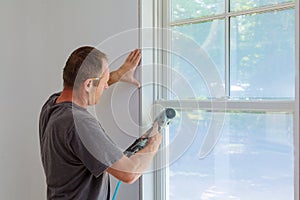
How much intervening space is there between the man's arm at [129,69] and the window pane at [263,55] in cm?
44

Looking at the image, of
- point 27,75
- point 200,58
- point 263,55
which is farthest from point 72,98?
point 27,75

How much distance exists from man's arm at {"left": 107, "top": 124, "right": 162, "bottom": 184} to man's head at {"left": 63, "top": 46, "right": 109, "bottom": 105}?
313mm

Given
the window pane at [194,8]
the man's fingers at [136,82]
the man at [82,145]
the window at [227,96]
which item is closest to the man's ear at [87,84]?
the man at [82,145]

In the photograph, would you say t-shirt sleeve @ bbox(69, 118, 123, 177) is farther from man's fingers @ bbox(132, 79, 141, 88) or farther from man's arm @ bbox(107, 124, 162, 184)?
man's fingers @ bbox(132, 79, 141, 88)

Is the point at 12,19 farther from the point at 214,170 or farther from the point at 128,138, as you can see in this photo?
the point at 214,170

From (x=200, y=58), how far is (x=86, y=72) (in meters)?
0.48

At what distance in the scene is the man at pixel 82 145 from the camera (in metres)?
1.42

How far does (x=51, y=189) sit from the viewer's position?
162 centimetres

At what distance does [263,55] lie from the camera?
58.4 inches

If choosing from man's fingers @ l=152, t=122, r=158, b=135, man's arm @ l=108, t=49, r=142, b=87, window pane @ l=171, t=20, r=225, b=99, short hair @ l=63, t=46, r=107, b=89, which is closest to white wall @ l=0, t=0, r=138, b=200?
man's arm @ l=108, t=49, r=142, b=87

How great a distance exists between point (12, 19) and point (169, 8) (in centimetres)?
102

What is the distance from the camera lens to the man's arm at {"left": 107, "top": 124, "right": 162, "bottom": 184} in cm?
144

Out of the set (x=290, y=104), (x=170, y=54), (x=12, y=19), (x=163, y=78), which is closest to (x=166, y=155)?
(x=163, y=78)

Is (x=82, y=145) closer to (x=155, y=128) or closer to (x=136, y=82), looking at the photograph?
(x=155, y=128)
